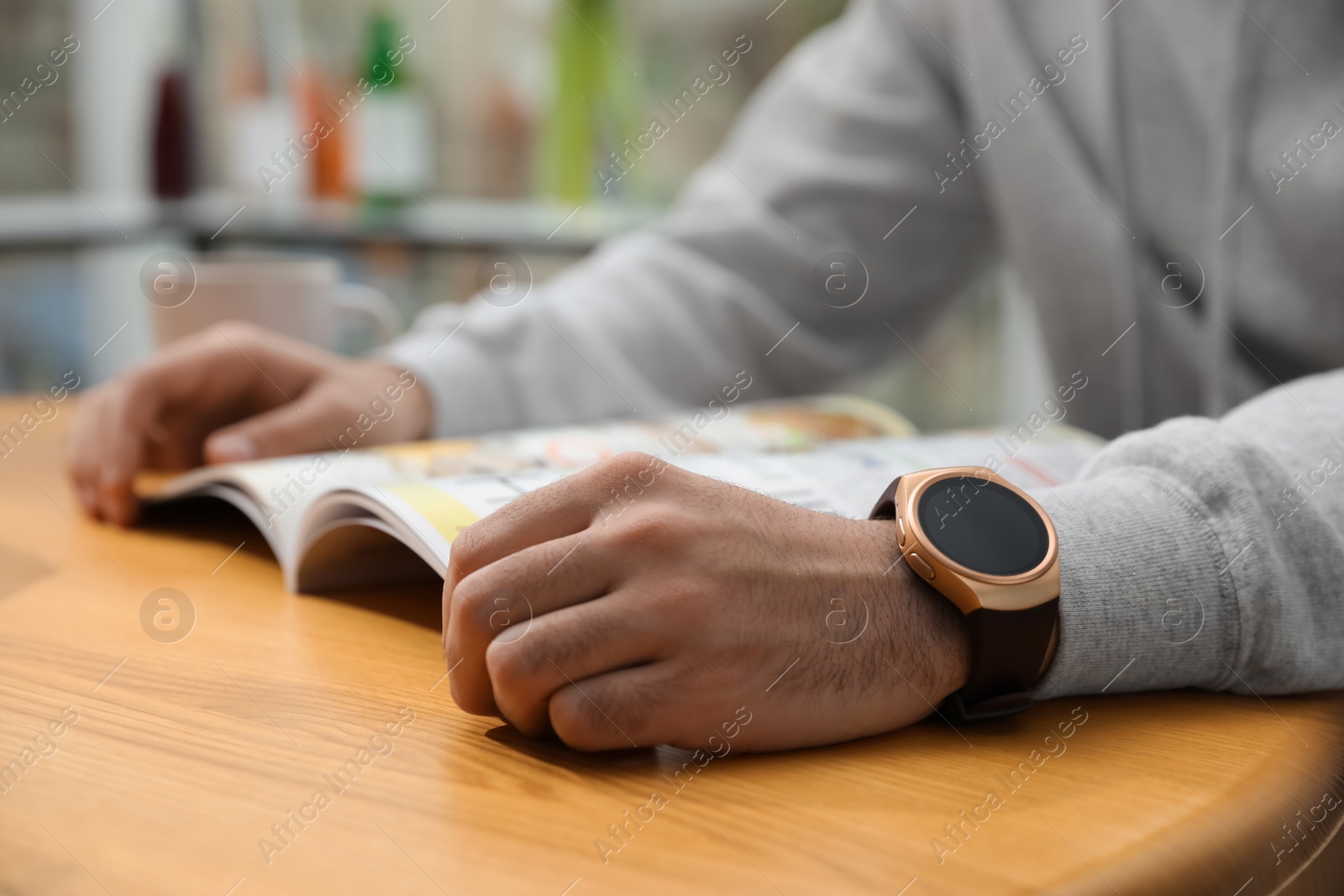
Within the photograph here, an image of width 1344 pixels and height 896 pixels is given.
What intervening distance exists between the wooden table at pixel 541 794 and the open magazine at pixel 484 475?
7 cm

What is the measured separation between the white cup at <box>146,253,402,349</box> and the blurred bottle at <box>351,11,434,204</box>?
1052mm

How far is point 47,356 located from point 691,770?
203 cm

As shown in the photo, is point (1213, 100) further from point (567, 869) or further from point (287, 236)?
point (287, 236)

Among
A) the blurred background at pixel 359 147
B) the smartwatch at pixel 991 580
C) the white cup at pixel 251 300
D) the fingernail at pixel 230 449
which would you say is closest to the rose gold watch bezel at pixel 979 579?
the smartwatch at pixel 991 580

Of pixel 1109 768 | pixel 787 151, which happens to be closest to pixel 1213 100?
pixel 787 151

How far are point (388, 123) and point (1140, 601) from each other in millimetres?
1777

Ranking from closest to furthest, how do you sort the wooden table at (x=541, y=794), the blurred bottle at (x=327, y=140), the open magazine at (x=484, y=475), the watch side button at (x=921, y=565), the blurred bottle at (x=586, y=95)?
the wooden table at (x=541, y=794) < the watch side button at (x=921, y=565) < the open magazine at (x=484, y=475) < the blurred bottle at (x=586, y=95) < the blurred bottle at (x=327, y=140)

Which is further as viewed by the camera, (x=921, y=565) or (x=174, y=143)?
(x=174, y=143)

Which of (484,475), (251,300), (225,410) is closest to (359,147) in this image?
(251,300)

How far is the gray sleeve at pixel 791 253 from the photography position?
100 centimetres

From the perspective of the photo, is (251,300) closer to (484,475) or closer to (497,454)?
(497,454)

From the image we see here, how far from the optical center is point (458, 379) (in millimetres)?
891

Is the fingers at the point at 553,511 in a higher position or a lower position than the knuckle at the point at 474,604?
higher

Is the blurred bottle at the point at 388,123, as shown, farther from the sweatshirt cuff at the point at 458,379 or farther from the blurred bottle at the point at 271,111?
the sweatshirt cuff at the point at 458,379
